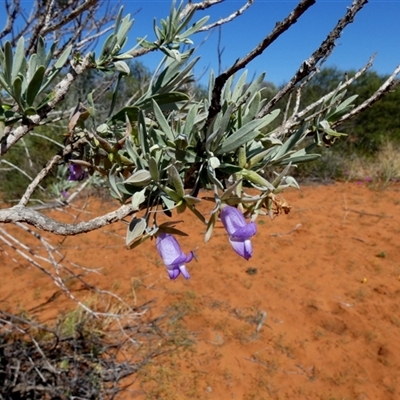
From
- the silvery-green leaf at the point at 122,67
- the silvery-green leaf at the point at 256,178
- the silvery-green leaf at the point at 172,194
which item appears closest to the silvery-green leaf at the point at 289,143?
the silvery-green leaf at the point at 256,178

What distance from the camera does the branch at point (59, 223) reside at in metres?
0.57

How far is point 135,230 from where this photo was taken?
0.51 metres

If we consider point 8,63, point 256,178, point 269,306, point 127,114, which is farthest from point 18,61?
point 269,306

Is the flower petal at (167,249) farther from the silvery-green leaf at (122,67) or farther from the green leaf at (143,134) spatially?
the silvery-green leaf at (122,67)

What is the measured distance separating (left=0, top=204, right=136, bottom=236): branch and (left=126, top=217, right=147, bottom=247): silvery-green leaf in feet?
0.13

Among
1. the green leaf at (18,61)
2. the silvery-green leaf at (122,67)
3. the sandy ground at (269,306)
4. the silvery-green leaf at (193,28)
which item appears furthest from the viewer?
the sandy ground at (269,306)

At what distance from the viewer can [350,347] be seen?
8.43ft

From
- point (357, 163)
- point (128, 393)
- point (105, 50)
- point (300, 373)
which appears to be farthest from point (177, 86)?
point (357, 163)

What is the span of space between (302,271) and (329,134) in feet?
9.95

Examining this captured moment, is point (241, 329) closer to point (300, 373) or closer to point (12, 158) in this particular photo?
point (300, 373)

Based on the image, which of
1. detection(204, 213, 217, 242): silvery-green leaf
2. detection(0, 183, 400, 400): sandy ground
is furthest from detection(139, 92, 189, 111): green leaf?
detection(0, 183, 400, 400): sandy ground

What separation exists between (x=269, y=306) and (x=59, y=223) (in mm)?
2640

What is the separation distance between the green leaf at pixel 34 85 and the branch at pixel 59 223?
0.17m

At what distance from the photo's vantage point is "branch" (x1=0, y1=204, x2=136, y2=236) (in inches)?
22.3
